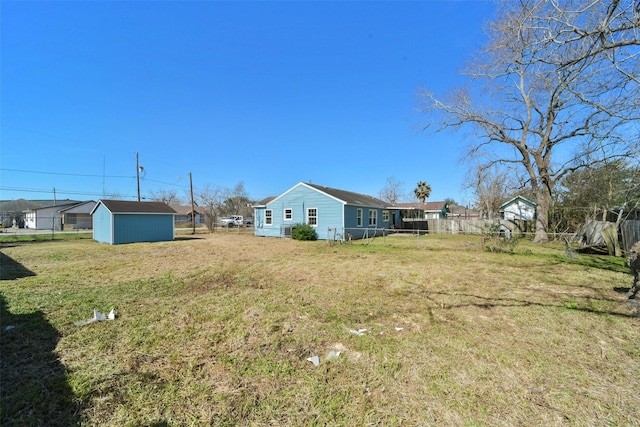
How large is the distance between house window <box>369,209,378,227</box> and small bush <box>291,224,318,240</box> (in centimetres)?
600

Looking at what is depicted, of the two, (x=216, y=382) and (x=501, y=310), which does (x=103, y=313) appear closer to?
(x=216, y=382)

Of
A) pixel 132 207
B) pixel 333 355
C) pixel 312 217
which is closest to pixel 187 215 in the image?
pixel 132 207

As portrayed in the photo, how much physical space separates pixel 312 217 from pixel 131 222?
11.7m

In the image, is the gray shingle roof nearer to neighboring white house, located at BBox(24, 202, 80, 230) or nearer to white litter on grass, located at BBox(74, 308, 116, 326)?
white litter on grass, located at BBox(74, 308, 116, 326)

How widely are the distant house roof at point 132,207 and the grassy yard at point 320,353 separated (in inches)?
443

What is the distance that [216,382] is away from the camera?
2.90 metres

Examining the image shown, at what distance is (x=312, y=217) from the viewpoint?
20.6 meters

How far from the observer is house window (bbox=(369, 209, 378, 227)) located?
23.4 metres

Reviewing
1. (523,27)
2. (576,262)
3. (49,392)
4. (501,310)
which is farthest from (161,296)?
(576,262)

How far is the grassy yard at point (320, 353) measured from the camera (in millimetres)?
2479

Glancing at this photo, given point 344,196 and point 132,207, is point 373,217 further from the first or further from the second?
point 132,207

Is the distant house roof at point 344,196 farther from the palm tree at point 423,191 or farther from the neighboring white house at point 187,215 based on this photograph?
the neighboring white house at point 187,215

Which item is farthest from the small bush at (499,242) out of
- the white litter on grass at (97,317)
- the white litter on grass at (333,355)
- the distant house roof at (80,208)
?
the distant house roof at (80,208)

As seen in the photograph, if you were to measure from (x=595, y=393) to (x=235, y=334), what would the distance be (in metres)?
4.11
